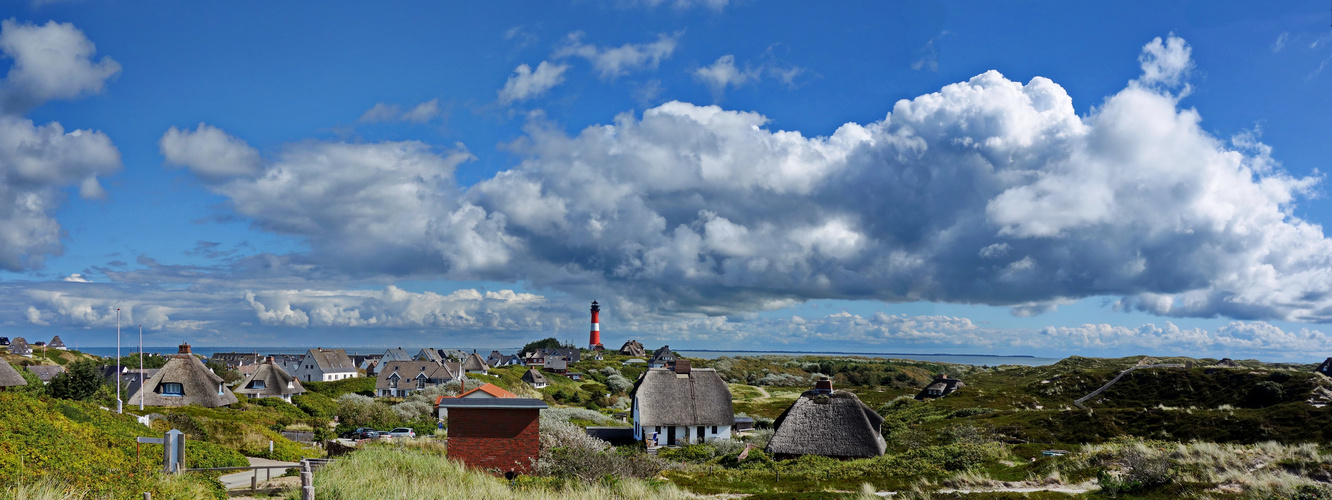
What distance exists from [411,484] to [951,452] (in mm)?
25599

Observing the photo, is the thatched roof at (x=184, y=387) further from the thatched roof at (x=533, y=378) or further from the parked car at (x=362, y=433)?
the thatched roof at (x=533, y=378)

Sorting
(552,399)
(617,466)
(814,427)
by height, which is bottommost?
(552,399)

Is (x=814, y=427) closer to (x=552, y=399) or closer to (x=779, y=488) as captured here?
(x=779, y=488)

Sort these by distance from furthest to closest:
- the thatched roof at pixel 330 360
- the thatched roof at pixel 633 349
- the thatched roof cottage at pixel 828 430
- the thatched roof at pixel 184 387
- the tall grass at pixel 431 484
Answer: the thatched roof at pixel 633 349
the thatched roof at pixel 330 360
the thatched roof at pixel 184 387
the thatched roof cottage at pixel 828 430
the tall grass at pixel 431 484

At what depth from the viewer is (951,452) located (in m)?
31.7

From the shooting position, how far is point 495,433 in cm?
2055

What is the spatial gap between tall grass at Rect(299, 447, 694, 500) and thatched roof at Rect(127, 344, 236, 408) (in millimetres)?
45046

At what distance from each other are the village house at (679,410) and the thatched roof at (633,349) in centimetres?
12495

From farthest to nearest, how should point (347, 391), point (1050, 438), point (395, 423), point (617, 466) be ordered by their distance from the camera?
point (347, 391)
point (395, 423)
point (1050, 438)
point (617, 466)

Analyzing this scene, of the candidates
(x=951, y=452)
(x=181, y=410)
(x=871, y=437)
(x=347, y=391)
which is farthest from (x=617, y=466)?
(x=347, y=391)

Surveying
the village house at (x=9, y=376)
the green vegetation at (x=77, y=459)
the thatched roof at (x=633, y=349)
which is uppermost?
the green vegetation at (x=77, y=459)

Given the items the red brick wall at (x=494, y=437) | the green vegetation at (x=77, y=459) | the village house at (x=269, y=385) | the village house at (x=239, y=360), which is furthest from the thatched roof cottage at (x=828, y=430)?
the village house at (x=239, y=360)

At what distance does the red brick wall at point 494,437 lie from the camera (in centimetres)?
2028

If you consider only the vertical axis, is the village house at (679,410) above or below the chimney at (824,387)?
below
